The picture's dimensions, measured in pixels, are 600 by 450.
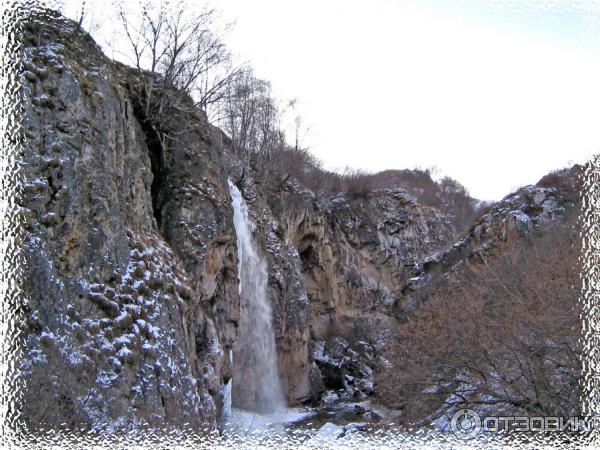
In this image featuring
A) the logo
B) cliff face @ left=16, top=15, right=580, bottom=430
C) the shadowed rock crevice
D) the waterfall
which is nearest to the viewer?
the logo

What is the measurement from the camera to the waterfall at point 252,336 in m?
19.0

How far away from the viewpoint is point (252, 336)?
65.7 ft

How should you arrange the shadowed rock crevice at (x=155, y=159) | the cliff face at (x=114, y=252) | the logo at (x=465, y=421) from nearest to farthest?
the logo at (x=465, y=421), the cliff face at (x=114, y=252), the shadowed rock crevice at (x=155, y=159)

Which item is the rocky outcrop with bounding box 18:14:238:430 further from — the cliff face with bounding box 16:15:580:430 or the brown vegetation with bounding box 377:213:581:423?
the brown vegetation with bounding box 377:213:581:423

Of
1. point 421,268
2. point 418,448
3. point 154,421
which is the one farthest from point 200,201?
point 421,268

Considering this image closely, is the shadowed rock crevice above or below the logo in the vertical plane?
above

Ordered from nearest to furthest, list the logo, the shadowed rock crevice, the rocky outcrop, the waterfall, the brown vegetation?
the logo → the rocky outcrop → the brown vegetation → the shadowed rock crevice → the waterfall

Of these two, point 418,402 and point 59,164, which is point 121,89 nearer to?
point 59,164

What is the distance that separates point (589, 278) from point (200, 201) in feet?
36.2

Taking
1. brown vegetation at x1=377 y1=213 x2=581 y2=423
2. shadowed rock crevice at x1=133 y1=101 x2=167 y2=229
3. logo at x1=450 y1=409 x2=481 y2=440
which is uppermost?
shadowed rock crevice at x1=133 y1=101 x2=167 y2=229

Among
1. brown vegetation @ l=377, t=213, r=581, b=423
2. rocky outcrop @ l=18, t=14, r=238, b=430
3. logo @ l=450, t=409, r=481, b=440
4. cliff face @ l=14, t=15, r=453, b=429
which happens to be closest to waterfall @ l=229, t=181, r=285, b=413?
cliff face @ l=14, t=15, r=453, b=429

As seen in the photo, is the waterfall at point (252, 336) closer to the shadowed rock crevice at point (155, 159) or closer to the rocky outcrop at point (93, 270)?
the shadowed rock crevice at point (155, 159)

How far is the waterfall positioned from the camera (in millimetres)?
19000

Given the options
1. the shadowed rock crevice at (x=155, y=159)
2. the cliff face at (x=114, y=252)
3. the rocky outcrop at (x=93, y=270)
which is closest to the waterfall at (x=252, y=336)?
the cliff face at (x=114, y=252)
